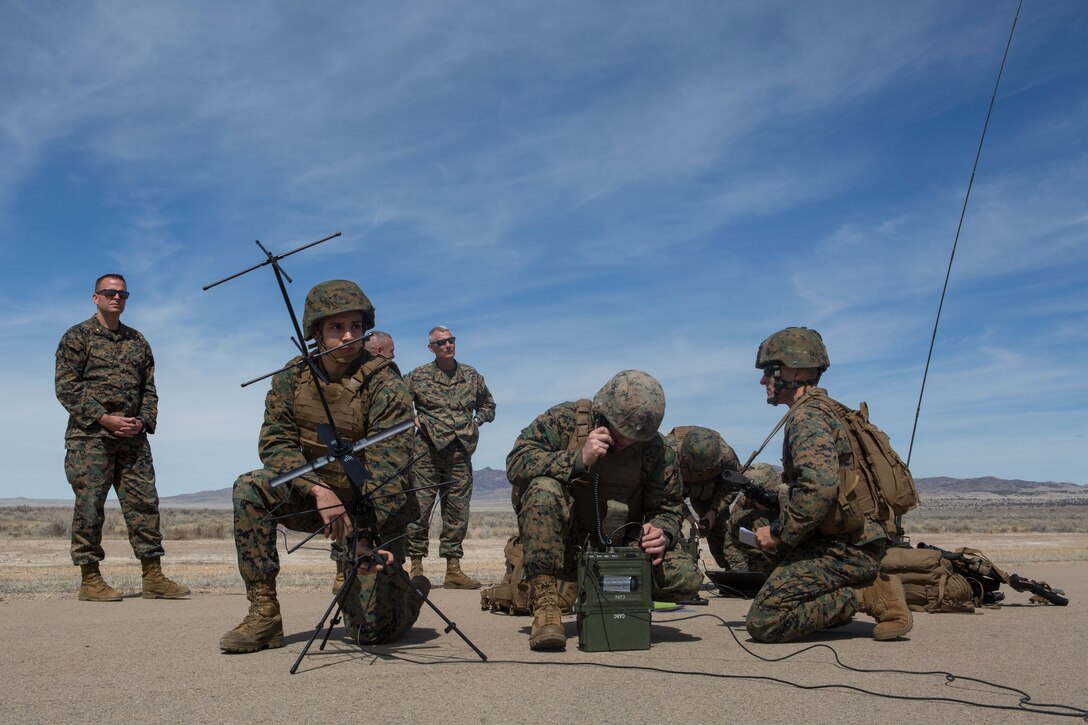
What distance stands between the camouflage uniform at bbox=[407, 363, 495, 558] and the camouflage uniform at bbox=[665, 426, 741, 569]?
8.85ft

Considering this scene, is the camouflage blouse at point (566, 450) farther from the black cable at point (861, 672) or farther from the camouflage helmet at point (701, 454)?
the camouflage helmet at point (701, 454)

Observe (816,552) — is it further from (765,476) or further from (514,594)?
(765,476)

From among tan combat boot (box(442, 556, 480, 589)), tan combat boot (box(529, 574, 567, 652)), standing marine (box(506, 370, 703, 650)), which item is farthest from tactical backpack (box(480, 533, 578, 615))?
tan combat boot (box(442, 556, 480, 589))

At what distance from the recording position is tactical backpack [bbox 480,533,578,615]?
7.02 meters

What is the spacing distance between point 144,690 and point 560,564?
2.41m

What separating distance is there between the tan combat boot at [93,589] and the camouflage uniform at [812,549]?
563cm

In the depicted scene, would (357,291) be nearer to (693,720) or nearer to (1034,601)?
(693,720)

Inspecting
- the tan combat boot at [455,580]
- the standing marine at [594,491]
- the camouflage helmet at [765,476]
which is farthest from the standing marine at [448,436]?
the standing marine at [594,491]

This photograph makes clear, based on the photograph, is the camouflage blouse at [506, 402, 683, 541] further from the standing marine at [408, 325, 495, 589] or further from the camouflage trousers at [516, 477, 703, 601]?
the standing marine at [408, 325, 495, 589]

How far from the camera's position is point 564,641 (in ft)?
17.5

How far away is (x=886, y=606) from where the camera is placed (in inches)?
234

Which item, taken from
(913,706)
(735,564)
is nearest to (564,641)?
(913,706)

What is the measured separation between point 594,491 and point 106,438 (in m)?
4.76

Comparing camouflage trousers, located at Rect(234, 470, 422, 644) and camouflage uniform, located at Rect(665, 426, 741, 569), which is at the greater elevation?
camouflage uniform, located at Rect(665, 426, 741, 569)
